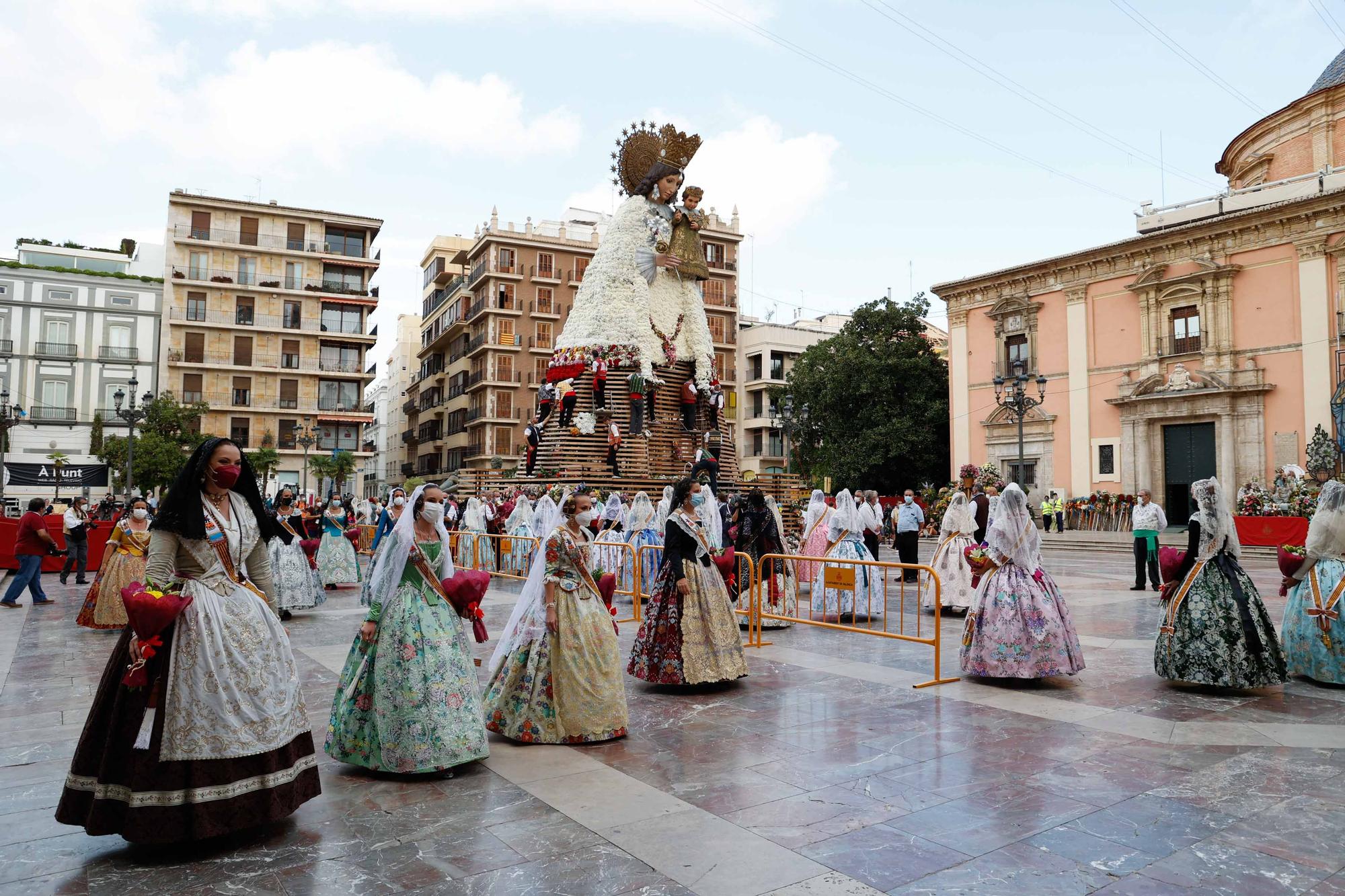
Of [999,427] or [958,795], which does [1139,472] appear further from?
[958,795]

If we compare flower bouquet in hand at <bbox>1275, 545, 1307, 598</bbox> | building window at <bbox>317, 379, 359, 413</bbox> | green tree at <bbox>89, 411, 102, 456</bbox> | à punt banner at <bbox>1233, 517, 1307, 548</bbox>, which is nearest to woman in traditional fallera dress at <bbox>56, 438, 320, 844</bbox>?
flower bouquet in hand at <bbox>1275, 545, 1307, 598</bbox>

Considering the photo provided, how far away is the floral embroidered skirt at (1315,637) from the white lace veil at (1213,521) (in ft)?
2.96

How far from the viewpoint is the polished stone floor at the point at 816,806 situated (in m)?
3.72

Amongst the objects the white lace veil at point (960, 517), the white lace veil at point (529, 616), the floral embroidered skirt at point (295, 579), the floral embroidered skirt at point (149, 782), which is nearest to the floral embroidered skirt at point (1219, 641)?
the white lace veil at point (960, 517)

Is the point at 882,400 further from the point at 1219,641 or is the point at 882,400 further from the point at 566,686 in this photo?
the point at 566,686

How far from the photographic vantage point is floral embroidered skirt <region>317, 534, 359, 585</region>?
15.7m

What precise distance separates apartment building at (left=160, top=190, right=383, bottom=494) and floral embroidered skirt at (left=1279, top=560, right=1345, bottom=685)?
47.9 metres

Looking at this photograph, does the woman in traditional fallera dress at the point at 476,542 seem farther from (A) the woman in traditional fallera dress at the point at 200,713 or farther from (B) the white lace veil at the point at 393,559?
(A) the woman in traditional fallera dress at the point at 200,713

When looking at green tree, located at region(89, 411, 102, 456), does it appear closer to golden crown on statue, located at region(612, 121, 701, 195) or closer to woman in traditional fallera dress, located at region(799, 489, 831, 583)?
golden crown on statue, located at region(612, 121, 701, 195)

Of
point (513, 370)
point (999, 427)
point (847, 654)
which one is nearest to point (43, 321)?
point (513, 370)

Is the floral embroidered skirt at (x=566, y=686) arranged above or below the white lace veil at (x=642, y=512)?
below

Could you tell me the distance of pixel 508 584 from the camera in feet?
54.0

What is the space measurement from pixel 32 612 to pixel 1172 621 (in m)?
14.0

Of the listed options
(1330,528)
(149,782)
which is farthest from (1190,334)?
(149,782)
